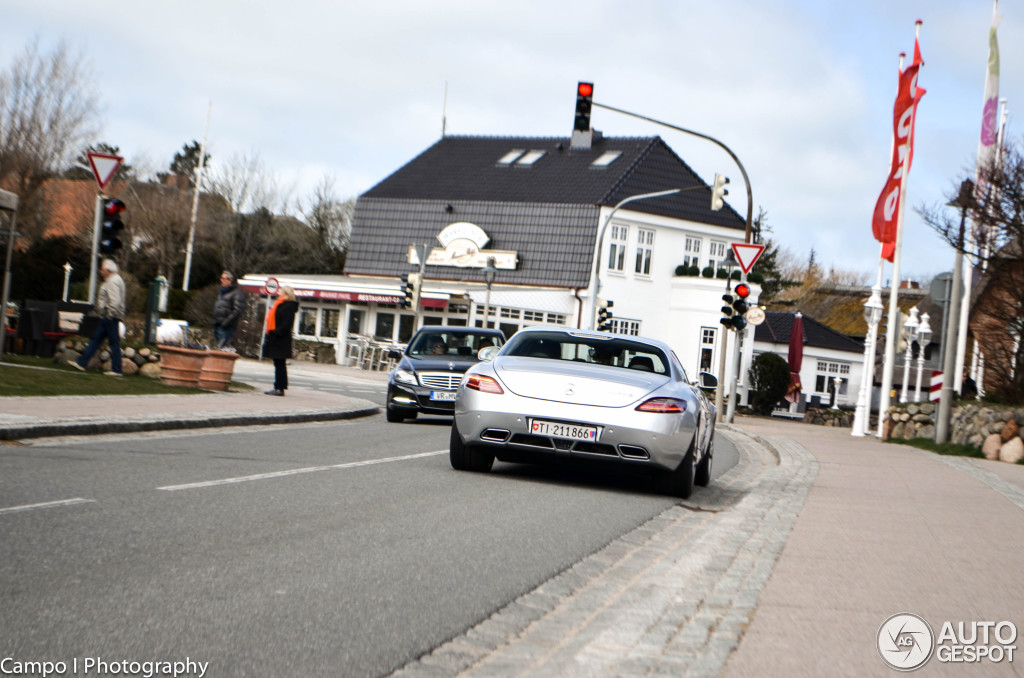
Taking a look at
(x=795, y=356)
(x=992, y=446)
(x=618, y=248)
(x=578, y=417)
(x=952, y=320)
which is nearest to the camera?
(x=578, y=417)

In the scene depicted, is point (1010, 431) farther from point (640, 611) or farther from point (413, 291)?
point (413, 291)

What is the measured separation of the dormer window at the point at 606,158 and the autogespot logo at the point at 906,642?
163 feet

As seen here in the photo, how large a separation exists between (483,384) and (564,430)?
873 millimetres

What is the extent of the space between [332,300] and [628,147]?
1534cm

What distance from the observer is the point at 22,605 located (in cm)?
488

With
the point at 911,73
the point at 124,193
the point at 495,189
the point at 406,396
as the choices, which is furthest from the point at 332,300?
the point at 406,396

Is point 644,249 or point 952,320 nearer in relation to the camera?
point 952,320

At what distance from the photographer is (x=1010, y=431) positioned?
20.0 metres

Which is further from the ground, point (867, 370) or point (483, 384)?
point (867, 370)

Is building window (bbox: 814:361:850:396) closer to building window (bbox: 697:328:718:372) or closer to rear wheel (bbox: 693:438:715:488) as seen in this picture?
building window (bbox: 697:328:718:372)

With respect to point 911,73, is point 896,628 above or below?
below

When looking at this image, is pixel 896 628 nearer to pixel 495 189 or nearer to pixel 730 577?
pixel 730 577

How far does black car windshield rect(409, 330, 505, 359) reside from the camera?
1900 centimetres

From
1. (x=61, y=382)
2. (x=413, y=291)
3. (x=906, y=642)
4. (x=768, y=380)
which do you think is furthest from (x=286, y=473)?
(x=768, y=380)
